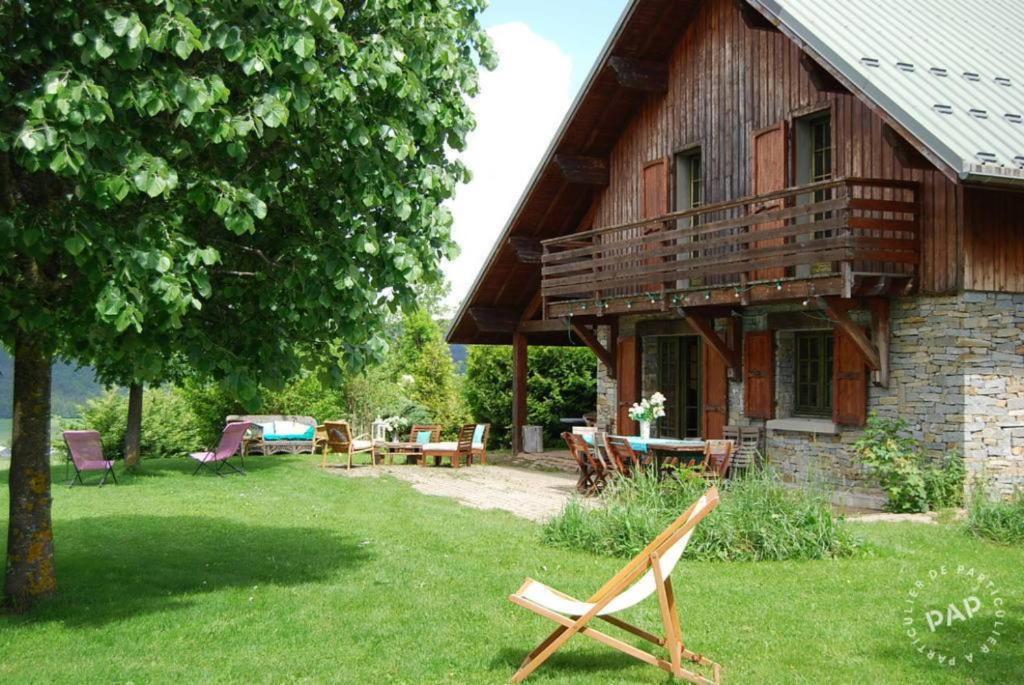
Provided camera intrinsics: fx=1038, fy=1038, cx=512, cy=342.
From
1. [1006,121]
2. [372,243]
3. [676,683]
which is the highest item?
[1006,121]

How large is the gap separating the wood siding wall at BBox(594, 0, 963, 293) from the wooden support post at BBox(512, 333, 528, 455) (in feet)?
11.8

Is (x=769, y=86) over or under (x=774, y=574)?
over

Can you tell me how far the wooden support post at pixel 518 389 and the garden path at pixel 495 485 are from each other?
1333 millimetres

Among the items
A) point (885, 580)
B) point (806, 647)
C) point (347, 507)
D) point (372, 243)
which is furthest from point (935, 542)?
point (347, 507)

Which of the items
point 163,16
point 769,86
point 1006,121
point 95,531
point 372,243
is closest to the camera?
point 163,16

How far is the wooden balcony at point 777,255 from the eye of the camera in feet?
38.8

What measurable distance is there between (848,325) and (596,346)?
20.8 feet

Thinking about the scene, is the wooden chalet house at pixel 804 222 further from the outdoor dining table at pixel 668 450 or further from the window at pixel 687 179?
the outdoor dining table at pixel 668 450

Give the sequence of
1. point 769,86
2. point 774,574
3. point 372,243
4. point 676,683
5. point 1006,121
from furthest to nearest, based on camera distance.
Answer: point 769,86 → point 1006,121 → point 774,574 → point 372,243 → point 676,683

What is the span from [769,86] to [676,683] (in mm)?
11005

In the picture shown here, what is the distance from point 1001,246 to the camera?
11.8 metres

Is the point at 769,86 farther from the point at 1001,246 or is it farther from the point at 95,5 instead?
the point at 95,5

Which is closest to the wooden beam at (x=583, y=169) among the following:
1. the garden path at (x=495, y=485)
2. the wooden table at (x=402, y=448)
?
the garden path at (x=495, y=485)

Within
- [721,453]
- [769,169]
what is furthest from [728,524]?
[769,169]
